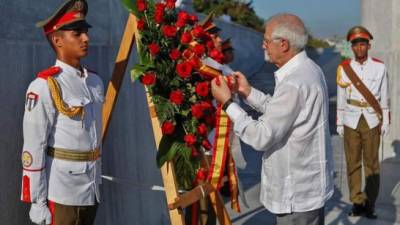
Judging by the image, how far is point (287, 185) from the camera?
274cm

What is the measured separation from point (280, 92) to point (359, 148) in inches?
131

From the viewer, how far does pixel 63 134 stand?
2.77 m

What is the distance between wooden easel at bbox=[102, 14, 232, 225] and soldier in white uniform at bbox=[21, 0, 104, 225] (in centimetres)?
25

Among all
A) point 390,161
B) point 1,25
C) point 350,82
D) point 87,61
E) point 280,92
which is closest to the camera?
point 280,92

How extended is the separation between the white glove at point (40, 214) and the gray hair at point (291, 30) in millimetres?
1517

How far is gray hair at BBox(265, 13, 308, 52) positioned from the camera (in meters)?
2.69

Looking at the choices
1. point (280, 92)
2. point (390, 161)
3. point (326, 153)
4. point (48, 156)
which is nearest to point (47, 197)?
point (48, 156)

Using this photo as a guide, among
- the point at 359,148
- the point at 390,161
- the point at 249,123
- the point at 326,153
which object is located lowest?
the point at 390,161

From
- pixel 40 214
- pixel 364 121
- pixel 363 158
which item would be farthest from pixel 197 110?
pixel 363 158

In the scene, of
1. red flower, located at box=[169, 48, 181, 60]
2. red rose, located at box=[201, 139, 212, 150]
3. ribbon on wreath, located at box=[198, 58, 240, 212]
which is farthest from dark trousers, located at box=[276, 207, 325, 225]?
red flower, located at box=[169, 48, 181, 60]

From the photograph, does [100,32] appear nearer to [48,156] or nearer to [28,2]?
[28,2]

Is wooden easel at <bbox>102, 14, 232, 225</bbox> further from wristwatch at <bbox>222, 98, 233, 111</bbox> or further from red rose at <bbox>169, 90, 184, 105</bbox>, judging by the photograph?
wristwatch at <bbox>222, 98, 233, 111</bbox>

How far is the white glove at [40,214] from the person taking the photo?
8.74 feet

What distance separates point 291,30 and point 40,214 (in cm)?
163
